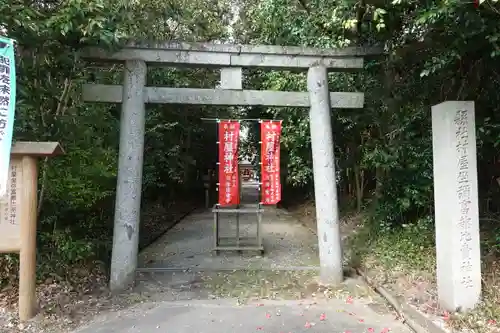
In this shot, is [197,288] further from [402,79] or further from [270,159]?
[402,79]

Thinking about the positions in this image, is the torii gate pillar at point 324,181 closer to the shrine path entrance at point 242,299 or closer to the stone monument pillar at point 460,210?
the shrine path entrance at point 242,299

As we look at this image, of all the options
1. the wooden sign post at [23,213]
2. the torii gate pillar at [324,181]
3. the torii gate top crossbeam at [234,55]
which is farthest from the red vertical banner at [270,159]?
the wooden sign post at [23,213]

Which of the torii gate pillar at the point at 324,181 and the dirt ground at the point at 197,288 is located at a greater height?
the torii gate pillar at the point at 324,181

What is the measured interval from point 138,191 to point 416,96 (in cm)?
532

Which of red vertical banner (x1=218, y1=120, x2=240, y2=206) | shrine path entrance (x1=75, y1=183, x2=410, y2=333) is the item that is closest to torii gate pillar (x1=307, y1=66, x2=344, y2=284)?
shrine path entrance (x1=75, y1=183, x2=410, y2=333)

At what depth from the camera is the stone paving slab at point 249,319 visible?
470 cm

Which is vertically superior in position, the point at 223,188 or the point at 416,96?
the point at 416,96

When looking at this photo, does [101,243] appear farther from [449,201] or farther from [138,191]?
[449,201]

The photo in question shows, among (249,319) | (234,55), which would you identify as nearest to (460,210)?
(249,319)

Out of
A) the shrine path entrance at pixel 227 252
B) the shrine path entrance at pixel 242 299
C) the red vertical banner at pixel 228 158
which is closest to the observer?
the shrine path entrance at pixel 242 299

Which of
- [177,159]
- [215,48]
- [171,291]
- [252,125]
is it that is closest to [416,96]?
[215,48]

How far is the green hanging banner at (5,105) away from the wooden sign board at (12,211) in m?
0.53

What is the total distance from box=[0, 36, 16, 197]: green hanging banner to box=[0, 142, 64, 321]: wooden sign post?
421 mm

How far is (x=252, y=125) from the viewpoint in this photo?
2002cm
